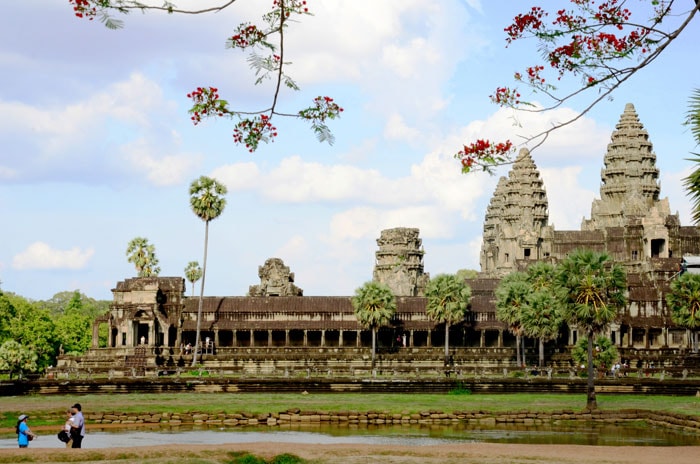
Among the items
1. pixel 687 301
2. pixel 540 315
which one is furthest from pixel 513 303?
pixel 687 301

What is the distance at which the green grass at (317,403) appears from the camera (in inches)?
1834

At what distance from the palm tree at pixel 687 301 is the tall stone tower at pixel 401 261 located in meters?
64.5

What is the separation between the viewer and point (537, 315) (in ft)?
260

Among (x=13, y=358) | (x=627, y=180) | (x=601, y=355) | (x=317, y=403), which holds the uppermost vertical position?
(x=627, y=180)

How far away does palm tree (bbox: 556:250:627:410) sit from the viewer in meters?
50.0

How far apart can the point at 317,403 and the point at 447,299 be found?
40982mm

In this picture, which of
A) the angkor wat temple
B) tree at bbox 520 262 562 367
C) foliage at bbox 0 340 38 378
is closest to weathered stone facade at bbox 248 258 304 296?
the angkor wat temple

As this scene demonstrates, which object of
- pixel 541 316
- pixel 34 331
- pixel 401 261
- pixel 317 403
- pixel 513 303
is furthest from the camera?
pixel 401 261

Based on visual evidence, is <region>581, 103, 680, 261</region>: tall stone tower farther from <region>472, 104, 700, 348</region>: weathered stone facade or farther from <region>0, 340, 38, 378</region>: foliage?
<region>0, 340, 38, 378</region>: foliage

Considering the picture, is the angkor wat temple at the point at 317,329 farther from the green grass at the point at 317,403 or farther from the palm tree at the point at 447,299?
the green grass at the point at 317,403

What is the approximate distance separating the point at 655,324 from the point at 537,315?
2367cm

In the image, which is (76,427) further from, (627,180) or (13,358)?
(627,180)

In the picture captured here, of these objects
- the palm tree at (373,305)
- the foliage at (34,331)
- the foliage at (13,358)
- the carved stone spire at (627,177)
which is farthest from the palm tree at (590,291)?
the carved stone spire at (627,177)

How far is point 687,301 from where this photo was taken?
76.4 m
